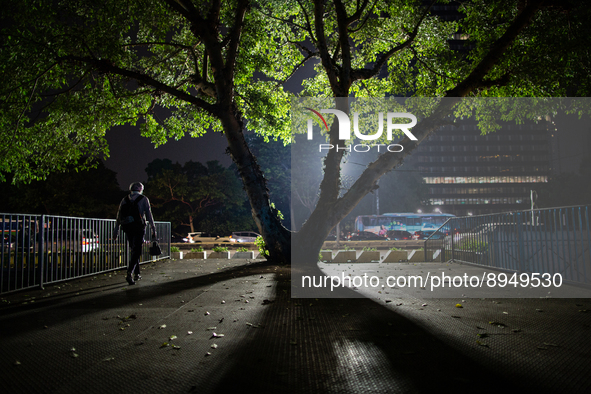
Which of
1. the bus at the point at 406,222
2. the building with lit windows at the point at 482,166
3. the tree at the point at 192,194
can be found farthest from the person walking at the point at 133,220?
the building with lit windows at the point at 482,166

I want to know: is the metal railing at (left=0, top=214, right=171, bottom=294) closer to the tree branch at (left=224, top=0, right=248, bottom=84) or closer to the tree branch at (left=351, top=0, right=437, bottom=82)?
the tree branch at (left=224, top=0, right=248, bottom=84)

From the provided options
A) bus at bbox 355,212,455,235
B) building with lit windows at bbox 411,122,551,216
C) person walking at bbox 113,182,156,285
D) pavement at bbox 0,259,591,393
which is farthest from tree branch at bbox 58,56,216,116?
building with lit windows at bbox 411,122,551,216

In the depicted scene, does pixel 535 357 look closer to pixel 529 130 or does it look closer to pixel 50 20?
pixel 50 20

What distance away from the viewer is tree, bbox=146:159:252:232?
38062 millimetres

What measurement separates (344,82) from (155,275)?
26.2ft

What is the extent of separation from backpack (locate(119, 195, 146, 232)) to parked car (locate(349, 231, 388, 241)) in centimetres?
4285

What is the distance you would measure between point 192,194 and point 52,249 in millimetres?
30892

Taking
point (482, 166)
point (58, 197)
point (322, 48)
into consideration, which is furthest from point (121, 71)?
point (482, 166)

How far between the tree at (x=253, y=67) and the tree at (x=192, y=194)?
23853 mm

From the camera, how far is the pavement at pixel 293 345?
283cm

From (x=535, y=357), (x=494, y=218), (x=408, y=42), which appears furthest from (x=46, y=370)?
(x=408, y=42)

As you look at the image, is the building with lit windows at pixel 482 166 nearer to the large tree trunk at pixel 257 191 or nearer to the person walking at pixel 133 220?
the large tree trunk at pixel 257 191

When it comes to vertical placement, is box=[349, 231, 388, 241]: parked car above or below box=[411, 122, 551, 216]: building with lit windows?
below

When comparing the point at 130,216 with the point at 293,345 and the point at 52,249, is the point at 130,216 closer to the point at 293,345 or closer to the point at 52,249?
the point at 52,249
